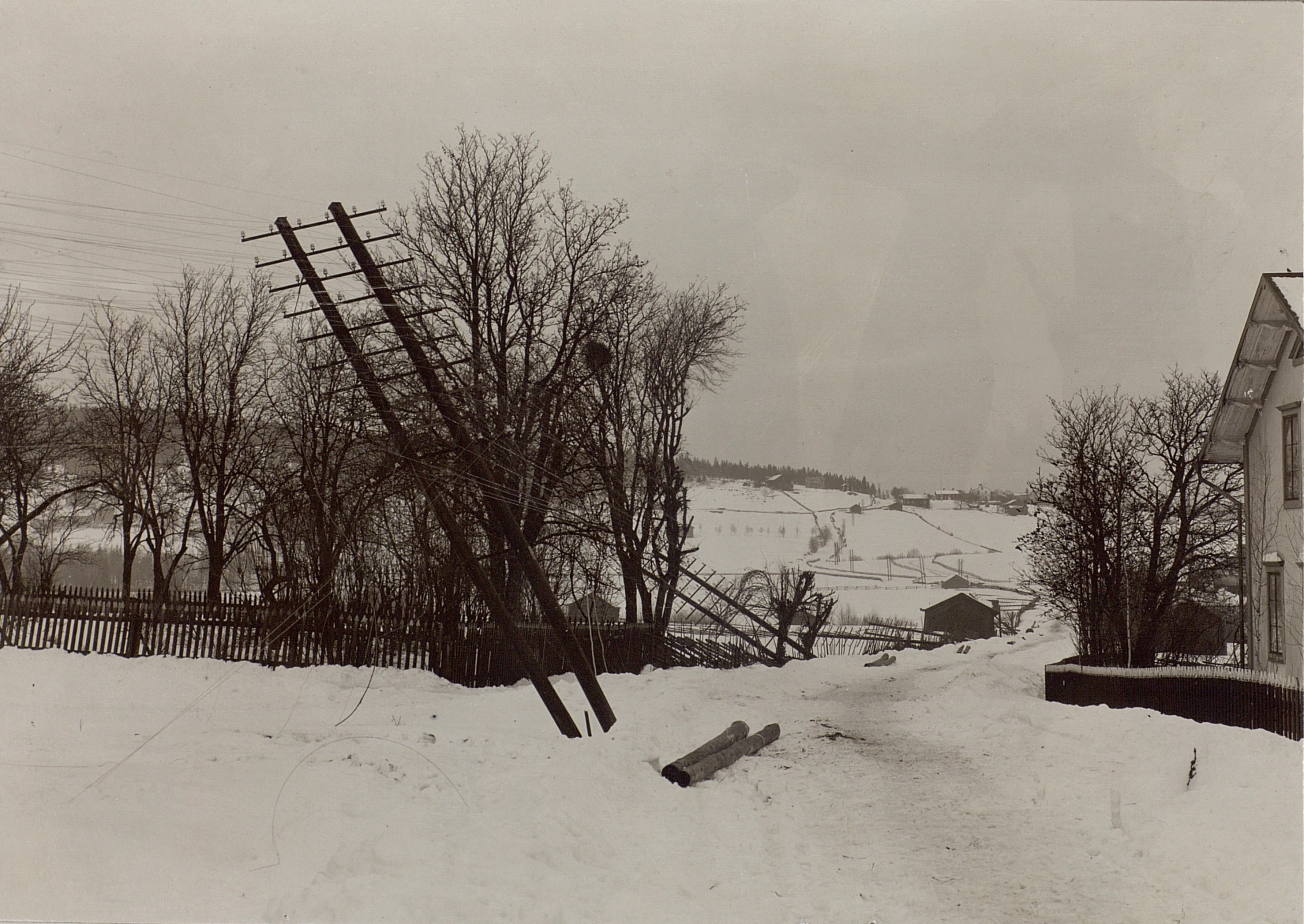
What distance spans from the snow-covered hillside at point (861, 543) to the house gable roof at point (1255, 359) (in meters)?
38.1

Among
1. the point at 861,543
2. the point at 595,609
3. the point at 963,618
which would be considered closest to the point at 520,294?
the point at 595,609

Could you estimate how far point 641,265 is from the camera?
2575cm

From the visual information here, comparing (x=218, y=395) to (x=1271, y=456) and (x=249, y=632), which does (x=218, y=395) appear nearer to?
(x=249, y=632)

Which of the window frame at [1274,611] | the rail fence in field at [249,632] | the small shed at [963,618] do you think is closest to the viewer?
the rail fence in field at [249,632]

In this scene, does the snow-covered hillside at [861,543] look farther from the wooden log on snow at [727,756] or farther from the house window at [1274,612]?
the wooden log on snow at [727,756]

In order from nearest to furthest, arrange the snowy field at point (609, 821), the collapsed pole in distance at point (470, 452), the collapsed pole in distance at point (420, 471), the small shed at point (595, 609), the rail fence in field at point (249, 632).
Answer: the snowy field at point (609, 821) < the collapsed pole in distance at point (420, 471) < the collapsed pole in distance at point (470, 452) < the rail fence in field at point (249, 632) < the small shed at point (595, 609)

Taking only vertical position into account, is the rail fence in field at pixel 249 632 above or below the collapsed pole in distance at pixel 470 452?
below

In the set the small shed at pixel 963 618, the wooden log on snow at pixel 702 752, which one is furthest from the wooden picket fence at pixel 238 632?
the small shed at pixel 963 618

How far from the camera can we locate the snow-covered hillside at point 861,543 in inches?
2591

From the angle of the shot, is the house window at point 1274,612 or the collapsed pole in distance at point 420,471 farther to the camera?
the house window at point 1274,612

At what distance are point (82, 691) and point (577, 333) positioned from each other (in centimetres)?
1450

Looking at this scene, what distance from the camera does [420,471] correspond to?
10609 millimetres

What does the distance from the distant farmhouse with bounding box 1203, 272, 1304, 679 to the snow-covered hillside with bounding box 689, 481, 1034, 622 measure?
128 ft

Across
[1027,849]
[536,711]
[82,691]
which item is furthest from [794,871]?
[82,691]
